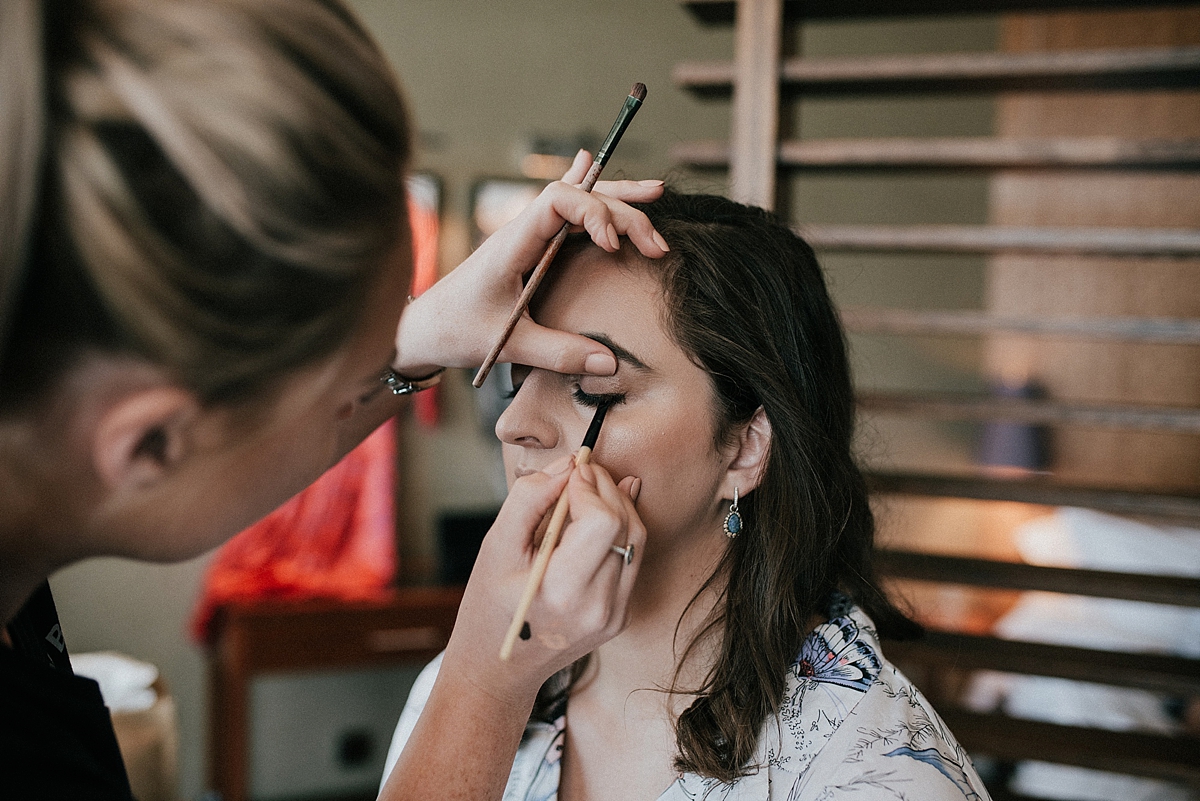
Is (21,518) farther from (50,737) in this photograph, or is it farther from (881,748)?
(881,748)

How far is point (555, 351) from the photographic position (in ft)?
3.97

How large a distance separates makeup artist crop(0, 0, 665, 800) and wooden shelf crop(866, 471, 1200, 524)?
133cm

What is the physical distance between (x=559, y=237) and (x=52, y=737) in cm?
79

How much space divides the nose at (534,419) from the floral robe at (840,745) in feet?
1.45

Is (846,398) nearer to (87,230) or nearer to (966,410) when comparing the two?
(966,410)

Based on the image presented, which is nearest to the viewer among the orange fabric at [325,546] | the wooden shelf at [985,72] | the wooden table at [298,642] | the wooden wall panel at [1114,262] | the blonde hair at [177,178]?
the blonde hair at [177,178]

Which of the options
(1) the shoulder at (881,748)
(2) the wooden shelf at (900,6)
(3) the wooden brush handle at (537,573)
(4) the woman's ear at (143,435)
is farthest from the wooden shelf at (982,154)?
(4) the woman's ear at (143,435)

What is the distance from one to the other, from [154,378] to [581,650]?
1.81 ft

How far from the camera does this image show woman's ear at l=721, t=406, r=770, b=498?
1358 mm

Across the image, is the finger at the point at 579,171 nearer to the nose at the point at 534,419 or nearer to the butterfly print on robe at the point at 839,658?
the nose at the point at 534,419

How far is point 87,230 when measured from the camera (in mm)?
544

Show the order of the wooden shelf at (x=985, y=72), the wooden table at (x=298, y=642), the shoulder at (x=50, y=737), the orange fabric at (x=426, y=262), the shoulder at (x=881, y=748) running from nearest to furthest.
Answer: the shoulder at (x=50, y=737) < the shoulder at (x=881, y=748) < the wooden shelf at (x=985, y=72) < the wooden table at (x=298, y=642) < the orange fabric at (x=426, y=262)

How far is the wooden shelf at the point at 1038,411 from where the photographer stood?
1811 millimetres

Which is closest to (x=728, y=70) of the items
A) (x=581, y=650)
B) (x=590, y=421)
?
(x=590, y=421)
